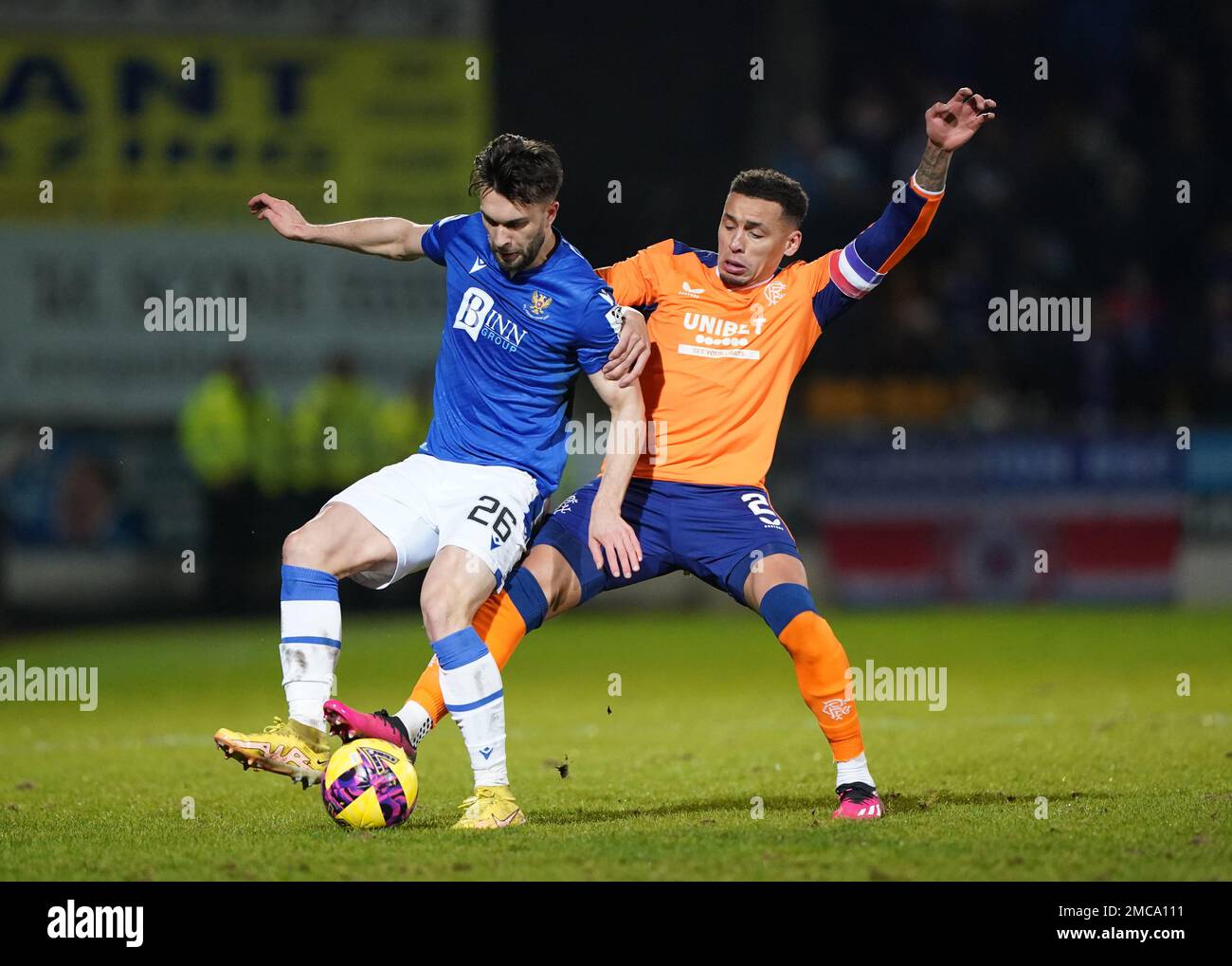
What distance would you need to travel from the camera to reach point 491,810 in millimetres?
5707

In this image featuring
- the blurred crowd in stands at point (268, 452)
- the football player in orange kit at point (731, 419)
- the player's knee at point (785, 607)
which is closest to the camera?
the player's knee at point (785, 607)

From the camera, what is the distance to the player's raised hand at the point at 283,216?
6.34 m

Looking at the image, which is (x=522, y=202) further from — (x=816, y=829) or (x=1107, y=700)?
(x=1107, y=700)

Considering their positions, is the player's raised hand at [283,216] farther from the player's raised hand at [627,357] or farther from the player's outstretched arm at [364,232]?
the player's raised hand at [627,357]

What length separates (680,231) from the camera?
1541 cm

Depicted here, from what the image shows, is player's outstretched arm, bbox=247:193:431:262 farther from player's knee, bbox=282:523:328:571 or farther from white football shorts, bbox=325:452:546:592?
player's knee, bbox=282:523:328:571

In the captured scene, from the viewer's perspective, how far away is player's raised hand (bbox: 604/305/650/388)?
19.7ft

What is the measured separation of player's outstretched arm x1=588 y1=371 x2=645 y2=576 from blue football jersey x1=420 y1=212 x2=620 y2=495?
18 cm
